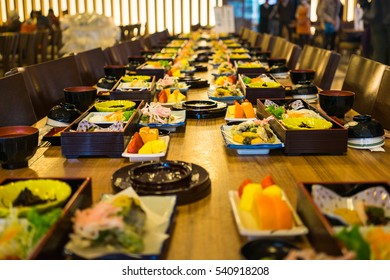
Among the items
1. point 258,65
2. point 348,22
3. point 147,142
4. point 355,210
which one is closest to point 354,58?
point 258,65

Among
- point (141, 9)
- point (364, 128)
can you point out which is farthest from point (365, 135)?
point (141, 9)

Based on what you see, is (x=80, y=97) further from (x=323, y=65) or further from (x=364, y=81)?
(x=323, y=65)

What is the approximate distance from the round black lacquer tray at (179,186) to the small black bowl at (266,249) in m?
0.31

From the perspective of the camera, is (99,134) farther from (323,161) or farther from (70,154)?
(323,161)

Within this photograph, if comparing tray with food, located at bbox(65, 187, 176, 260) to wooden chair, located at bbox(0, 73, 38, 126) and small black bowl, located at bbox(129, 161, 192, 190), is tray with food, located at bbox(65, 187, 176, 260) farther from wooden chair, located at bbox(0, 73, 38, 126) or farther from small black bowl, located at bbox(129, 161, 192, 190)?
wooden chair, located at bbox(0, 73, 38, 126)

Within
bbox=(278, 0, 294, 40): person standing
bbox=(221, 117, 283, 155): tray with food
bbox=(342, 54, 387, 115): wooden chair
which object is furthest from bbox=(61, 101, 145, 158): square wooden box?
bbox=(278, 0, 294, 40): person standing

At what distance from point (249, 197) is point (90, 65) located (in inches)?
113

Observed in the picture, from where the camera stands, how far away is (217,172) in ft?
4.99

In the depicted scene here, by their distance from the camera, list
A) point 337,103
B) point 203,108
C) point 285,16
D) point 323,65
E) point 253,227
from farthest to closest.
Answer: point 285,16, point 323,65, point 203,108, point 337,103, point 253,227

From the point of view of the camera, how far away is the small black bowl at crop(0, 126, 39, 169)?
1.54m

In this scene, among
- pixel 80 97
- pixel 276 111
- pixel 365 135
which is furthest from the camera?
pixel 80 97

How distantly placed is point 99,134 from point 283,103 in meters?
0.88

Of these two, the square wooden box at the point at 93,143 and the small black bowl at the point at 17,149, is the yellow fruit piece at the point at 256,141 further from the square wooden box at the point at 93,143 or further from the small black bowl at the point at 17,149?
the small black bowl at the point at 17,149

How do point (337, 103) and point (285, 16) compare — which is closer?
point (337, 103)
